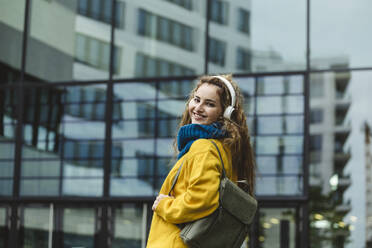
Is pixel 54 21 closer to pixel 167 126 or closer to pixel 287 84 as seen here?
pixel 167 126

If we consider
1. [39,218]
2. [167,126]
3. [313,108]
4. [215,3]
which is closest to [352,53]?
[313,108]

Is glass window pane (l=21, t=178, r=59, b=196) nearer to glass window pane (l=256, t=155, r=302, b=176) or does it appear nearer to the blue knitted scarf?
glass window pane (l=256, t=155, r=302, b=176)

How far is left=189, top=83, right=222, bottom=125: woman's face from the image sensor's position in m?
3.16

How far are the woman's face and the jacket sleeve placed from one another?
285 millimetres

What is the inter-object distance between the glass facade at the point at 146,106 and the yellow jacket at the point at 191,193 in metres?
6.22

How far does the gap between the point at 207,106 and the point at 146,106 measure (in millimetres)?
6770

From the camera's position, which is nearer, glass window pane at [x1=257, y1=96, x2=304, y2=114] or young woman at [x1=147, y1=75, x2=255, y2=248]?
young woman at [x1=147, y1=75, x2=255, y2=248]

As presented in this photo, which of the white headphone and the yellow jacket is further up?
the white headphone

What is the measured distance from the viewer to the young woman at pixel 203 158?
288 cm

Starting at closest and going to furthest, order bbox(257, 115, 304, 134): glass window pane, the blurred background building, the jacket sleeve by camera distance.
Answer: the jacket sleeve, the blurred background building, bbox(257, 115, 304, 134): glass window pane

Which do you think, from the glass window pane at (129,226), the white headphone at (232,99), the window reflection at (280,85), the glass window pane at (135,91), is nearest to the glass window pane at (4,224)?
the glass window pane at (129,226)

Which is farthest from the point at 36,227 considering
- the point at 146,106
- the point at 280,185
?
the point at 280,185

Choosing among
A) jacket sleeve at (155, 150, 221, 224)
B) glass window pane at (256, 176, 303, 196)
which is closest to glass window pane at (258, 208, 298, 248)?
→ glass window pane at (256, 176, 303, 196)

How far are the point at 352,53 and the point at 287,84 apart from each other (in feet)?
3.39
